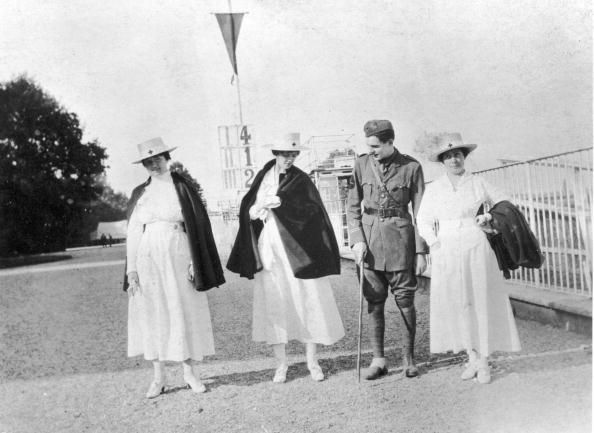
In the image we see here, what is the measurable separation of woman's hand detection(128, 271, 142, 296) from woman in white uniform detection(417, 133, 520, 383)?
2269 millimetres

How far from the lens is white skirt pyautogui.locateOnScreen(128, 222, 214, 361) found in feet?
13.8

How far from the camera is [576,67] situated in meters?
4.06

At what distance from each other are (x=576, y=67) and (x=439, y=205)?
4.86ft

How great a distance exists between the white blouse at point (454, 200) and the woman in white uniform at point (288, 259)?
2.78 feet

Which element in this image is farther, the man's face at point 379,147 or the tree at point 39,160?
the tree at point 39,160

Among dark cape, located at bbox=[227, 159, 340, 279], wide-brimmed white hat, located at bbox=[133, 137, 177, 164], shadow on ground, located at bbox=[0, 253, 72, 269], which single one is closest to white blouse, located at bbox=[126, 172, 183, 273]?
wide-brimmed white hat, located at bbox=[133, 137, 177, 164]

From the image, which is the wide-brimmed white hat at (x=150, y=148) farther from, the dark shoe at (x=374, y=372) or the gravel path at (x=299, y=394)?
the dark shoe at (x=374, y=372)

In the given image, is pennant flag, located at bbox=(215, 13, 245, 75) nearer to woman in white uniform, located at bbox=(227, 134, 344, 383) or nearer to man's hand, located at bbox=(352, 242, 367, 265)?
woman in white uniform, located at bbox=(227, 134, 344, 383)

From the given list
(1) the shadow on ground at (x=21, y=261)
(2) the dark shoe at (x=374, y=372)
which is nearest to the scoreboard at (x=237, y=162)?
(2) the dark shoe at (x=374, y=372)

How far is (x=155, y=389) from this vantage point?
417 centimetres

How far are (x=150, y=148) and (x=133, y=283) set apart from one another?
1.08m

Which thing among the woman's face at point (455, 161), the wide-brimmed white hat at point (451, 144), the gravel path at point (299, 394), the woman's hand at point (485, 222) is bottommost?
the gravel path at point (299, 394)

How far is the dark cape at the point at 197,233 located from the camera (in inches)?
166

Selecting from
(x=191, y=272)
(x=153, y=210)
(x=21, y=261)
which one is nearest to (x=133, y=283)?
(x=191, y=272)
